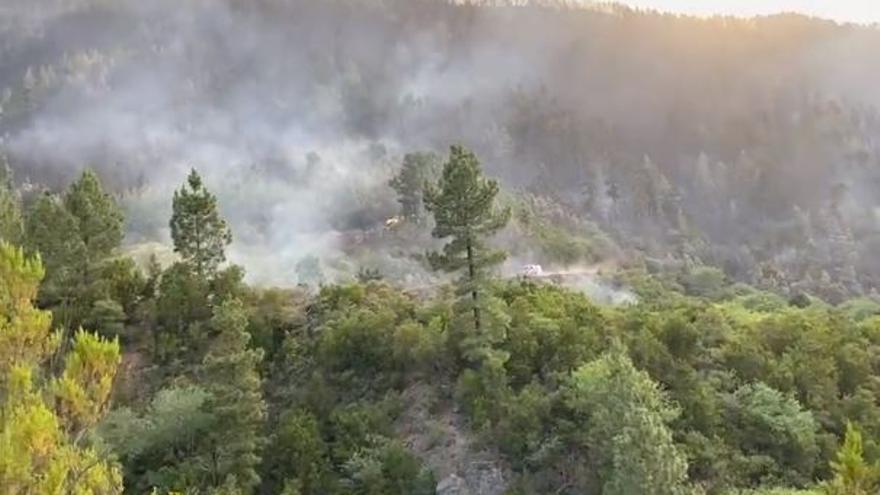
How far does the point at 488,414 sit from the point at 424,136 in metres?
129

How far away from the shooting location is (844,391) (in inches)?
1430

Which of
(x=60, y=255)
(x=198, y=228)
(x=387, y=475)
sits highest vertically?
(x=198, y=228)

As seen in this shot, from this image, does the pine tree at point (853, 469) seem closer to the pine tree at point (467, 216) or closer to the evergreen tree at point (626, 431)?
the evergreen tree at point (626, 431)

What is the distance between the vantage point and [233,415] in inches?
1188

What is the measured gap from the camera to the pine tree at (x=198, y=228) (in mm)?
39156

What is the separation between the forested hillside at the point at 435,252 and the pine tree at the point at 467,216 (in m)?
0.12

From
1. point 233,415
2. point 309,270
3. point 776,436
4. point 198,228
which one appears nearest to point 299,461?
point 233,415

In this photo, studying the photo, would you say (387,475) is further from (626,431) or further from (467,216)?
(467,216)

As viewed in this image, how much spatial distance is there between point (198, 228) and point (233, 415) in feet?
40.7

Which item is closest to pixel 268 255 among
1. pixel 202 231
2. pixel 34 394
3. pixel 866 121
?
pixel 202 231

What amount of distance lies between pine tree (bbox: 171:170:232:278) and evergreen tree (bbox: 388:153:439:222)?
56.8 metres

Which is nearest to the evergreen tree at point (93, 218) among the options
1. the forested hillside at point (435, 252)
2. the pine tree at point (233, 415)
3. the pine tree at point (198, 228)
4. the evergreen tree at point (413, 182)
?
the forested hillside at point (435, 252)

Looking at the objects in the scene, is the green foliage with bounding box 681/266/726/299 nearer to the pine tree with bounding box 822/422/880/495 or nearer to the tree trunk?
Result: the tree trunk

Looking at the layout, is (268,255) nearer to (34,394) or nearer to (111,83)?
(34,394)
